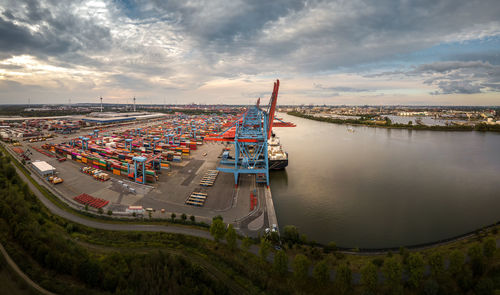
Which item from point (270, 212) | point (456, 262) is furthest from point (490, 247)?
point (270, 212)

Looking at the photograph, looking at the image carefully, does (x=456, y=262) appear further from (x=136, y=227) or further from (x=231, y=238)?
(x=136, y=227)

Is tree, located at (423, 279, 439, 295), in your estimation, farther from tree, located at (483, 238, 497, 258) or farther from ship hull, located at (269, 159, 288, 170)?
ship hull, located at (269, 159, 288, 170)

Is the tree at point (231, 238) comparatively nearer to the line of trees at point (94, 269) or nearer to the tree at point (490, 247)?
the line of trees at point (94, 269)

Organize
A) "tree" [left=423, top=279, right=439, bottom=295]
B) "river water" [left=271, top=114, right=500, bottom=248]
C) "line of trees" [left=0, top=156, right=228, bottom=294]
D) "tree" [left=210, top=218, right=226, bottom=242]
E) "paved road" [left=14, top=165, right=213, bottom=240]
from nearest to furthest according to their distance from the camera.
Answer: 1. "line of trees" [left=0, top=156, right=228, bottom=294]
2. "tree" [left=423, top=279, right=439, bottom=295]
3. "tree" [left=210, top=218, right=226, bottom=242]
4. "paved road" [left=14, top=165, right=213, bottom=240]
5. "river water" [left=271, top=114, right=500, bottom=248]

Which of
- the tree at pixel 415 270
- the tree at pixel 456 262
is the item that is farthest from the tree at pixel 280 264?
the tree at pixel 456 262

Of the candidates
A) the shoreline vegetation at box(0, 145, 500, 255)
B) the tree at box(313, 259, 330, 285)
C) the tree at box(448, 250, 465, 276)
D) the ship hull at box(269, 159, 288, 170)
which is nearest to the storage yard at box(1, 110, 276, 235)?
the shoreline vegetation at box(0, 145, 500, 255)
